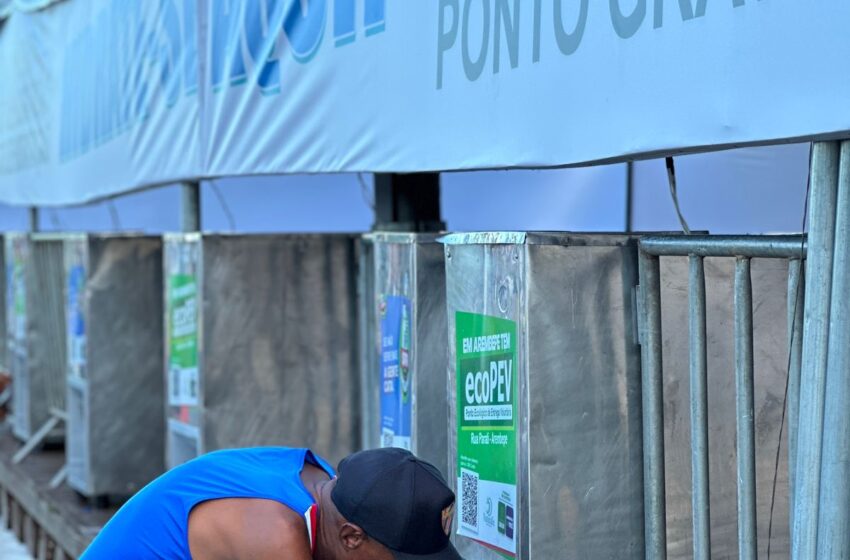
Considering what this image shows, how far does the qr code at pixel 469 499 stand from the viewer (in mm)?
3150

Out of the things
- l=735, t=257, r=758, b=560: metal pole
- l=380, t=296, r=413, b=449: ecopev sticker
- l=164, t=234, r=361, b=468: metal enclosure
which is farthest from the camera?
l=164, t=234, r=361, b=468: metal enclosure

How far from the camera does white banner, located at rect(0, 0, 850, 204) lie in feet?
7.20

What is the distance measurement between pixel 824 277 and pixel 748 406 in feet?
1.46

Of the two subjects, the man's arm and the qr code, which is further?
the qr code

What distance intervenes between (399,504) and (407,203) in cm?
259

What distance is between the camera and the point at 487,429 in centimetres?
308

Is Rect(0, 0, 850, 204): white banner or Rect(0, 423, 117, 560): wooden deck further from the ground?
Rect(0, 0, 850, 204): white banner

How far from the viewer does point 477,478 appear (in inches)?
123

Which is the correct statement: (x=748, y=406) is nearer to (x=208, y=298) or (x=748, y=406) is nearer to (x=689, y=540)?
(x=689, y=540)

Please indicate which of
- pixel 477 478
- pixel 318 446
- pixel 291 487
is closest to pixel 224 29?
pixel 318 446

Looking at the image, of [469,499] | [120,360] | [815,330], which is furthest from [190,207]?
[815,330]

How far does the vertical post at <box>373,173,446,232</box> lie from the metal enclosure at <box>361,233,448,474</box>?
0.87 m

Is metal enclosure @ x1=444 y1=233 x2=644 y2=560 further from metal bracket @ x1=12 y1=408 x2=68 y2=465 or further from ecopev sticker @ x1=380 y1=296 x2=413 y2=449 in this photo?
metal bracket @ x1=12 y1=408 x2=68 y2=465

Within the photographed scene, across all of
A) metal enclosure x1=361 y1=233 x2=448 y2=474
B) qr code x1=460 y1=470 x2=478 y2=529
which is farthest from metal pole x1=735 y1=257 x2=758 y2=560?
metal enclosure x1=361 y1=233 x2=448 y2=474
